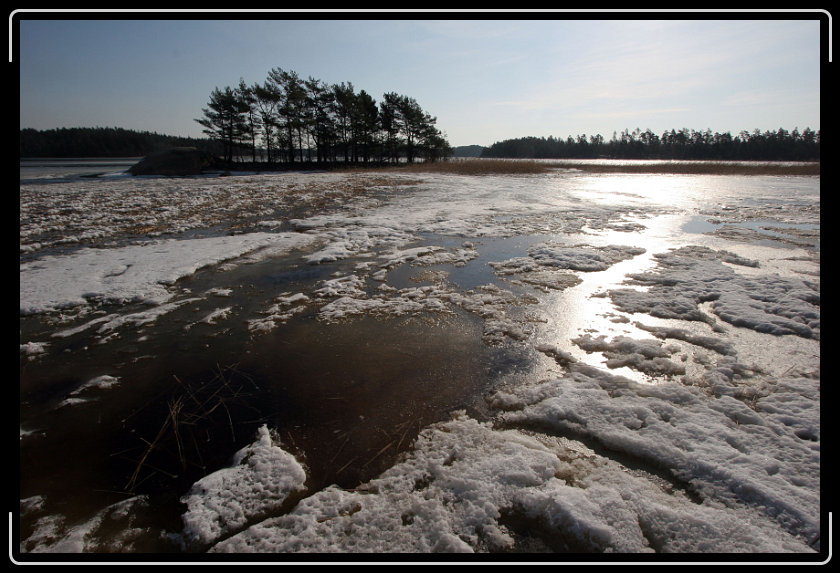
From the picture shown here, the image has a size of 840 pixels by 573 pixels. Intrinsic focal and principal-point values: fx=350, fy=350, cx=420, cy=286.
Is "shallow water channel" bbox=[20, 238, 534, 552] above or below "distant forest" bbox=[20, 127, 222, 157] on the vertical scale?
below

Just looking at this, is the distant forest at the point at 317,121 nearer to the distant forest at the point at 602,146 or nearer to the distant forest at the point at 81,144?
the distant forest at the point at 602,146

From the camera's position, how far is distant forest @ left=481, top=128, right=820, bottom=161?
7738cm

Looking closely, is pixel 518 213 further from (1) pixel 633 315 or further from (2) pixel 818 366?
(2) pixel 818 366

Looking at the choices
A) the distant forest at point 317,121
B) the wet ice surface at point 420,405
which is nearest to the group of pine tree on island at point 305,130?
the distant forest at point 317,121

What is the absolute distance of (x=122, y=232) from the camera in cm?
793

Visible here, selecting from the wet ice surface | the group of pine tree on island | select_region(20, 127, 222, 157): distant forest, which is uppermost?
select_region(20, 127, 222, 157): distant forest

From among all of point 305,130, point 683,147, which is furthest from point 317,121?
point 683,147

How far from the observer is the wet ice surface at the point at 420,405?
1634 millimetres

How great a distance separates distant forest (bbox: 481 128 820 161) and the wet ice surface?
3907 inches

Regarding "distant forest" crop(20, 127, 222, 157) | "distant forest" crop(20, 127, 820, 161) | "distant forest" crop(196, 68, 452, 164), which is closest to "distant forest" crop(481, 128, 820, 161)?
"distant forest" crop(20, 127, 820, 161)

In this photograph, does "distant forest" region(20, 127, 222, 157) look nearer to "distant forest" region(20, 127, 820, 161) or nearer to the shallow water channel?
"distant forest" region(20, 127, 820, 161)

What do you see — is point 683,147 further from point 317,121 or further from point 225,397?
point 225,397

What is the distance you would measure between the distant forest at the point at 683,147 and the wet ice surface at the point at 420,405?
9924 centimetres
